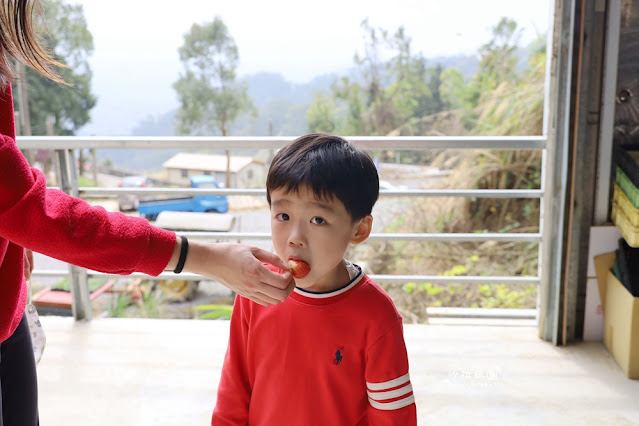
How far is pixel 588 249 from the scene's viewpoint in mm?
2615

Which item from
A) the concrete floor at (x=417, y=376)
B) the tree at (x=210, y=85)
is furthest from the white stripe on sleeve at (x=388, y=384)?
the tree at (x=210, y=85)

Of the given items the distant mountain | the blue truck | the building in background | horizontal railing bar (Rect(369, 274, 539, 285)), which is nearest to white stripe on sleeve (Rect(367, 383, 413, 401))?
horizontal railing bar (Rect(369, 274, 539, 285))

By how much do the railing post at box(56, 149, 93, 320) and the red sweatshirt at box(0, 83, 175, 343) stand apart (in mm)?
1843

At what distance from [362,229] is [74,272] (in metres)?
2.12

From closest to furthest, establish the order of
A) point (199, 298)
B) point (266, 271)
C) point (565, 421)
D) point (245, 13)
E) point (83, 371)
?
point (266, 271)
point (565, 421)
point (83, 371)
point (199, 298)
point (245, 13)

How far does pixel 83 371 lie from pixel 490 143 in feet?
6.33

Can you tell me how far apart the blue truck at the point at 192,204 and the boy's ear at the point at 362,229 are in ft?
18.4

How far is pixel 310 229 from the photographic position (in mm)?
1128

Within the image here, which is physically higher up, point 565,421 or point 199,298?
point 565,421

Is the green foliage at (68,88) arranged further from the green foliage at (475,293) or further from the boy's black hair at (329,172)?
the boy's black hair at (329,172)

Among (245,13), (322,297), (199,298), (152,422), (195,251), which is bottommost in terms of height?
(199,298)

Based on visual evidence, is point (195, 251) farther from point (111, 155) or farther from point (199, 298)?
point (111, 155)

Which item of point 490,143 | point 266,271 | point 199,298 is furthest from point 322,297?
point 199,298

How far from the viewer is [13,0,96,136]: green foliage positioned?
668 cm
